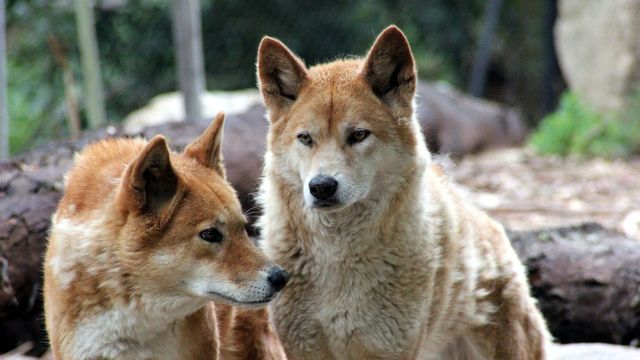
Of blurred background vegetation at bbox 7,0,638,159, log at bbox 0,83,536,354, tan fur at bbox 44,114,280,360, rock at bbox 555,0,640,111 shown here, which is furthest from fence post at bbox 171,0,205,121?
rock at bbox 555,0,640,111

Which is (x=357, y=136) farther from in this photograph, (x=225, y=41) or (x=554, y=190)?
(x=225, y=41)

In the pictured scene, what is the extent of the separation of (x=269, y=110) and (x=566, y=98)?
8283mm

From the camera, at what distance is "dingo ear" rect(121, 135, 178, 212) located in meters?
3.62

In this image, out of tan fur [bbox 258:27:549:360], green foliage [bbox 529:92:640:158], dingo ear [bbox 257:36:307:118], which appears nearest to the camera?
tan fur [bbox 258:27:549:360]

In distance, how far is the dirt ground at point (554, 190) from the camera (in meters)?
8.34

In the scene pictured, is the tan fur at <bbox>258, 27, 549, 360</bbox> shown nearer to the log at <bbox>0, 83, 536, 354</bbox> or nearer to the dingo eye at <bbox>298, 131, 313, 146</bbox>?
the dingo eye at <bbox>298, 131, 313, 146</bbox>

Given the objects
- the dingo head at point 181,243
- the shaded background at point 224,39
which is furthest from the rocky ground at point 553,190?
the dingo head at point 181,243

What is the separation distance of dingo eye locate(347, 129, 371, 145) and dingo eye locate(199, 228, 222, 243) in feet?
2.96

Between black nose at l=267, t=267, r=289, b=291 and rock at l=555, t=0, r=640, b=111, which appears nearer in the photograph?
black nose at l=267, t=267, r=289, b=291

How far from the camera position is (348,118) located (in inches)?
173

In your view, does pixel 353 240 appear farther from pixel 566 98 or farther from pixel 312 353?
pixel 566 98

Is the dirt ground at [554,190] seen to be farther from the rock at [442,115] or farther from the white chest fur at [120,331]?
the white chest fur at [120,331]

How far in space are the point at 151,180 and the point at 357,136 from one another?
3.62ft

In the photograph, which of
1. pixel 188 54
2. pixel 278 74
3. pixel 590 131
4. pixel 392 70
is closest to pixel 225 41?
pixel 188 54
